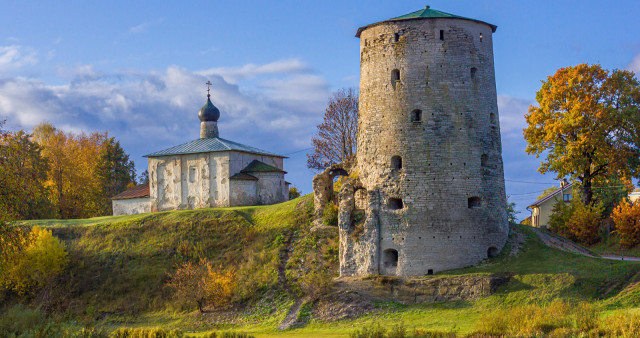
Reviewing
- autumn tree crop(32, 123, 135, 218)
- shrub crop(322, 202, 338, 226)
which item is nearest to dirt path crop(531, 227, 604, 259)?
shrub crop(322, 202, 338, 226)

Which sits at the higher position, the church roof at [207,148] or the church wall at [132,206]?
the church roof at [207,148]

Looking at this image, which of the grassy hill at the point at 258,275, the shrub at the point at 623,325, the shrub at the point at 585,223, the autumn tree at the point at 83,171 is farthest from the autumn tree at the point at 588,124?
the autumn tree at the point at 83,171

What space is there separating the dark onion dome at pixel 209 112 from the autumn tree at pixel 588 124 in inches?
787

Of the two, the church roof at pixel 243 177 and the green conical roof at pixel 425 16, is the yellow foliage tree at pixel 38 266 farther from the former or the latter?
the green conical roof at pixel 425 16

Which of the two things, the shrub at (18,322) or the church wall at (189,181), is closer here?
the shrub at (18,322)

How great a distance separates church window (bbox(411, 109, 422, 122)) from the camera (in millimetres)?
29250

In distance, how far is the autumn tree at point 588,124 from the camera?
35.8 meters

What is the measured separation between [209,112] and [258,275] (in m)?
18.0

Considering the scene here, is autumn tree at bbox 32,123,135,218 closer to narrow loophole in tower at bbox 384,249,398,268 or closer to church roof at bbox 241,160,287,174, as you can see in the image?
church roof at bbox 241,160,287,174

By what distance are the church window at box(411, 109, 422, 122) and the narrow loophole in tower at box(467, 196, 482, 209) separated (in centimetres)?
386

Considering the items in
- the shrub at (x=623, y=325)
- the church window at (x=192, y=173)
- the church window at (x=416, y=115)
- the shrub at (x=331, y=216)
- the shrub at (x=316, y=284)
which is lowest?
the shrub at (x=623, y=325)

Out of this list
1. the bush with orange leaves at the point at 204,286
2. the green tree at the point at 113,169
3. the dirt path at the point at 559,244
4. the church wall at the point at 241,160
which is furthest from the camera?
the green tree at the point at 113,169

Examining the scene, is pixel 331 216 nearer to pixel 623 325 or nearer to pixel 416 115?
pixel 416 115

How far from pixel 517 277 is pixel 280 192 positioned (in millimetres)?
19289
